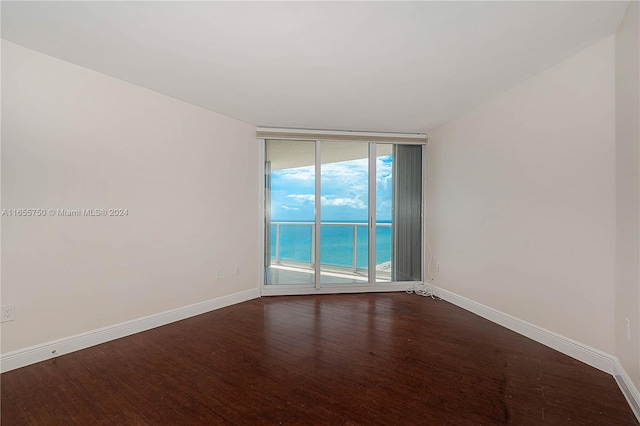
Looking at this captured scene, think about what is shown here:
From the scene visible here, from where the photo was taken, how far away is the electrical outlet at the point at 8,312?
2121mm

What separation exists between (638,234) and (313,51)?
2366 millimetres

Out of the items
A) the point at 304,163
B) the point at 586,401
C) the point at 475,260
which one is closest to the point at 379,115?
the point at 304,163

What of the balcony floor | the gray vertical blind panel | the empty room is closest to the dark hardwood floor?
the empty room

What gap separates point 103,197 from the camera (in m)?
2.66

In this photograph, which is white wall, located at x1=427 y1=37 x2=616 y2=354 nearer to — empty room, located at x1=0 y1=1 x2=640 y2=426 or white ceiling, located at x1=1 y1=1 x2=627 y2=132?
empty room, located at x1=0 y1=1 x2=640 y2=426

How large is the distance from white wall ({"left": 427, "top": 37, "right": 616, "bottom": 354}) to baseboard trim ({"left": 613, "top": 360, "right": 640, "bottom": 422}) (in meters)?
0.20

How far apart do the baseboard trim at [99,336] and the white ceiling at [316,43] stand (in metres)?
2.24

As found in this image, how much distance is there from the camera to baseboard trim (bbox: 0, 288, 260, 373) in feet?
7.21

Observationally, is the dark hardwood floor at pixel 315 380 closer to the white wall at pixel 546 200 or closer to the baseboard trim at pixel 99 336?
the baseboard trim at pixel 99 336

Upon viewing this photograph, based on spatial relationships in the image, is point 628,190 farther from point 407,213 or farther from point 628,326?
point 407,213

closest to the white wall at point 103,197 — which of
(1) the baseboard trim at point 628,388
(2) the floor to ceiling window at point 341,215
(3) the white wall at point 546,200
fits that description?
(2) the floor to ceiling window at point 341,215

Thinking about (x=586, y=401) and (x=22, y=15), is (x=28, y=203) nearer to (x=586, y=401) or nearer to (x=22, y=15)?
(x=22, y=15)

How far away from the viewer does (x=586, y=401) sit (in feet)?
6.00

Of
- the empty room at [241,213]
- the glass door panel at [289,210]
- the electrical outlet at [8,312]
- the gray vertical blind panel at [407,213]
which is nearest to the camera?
the empty room at [241,213]
